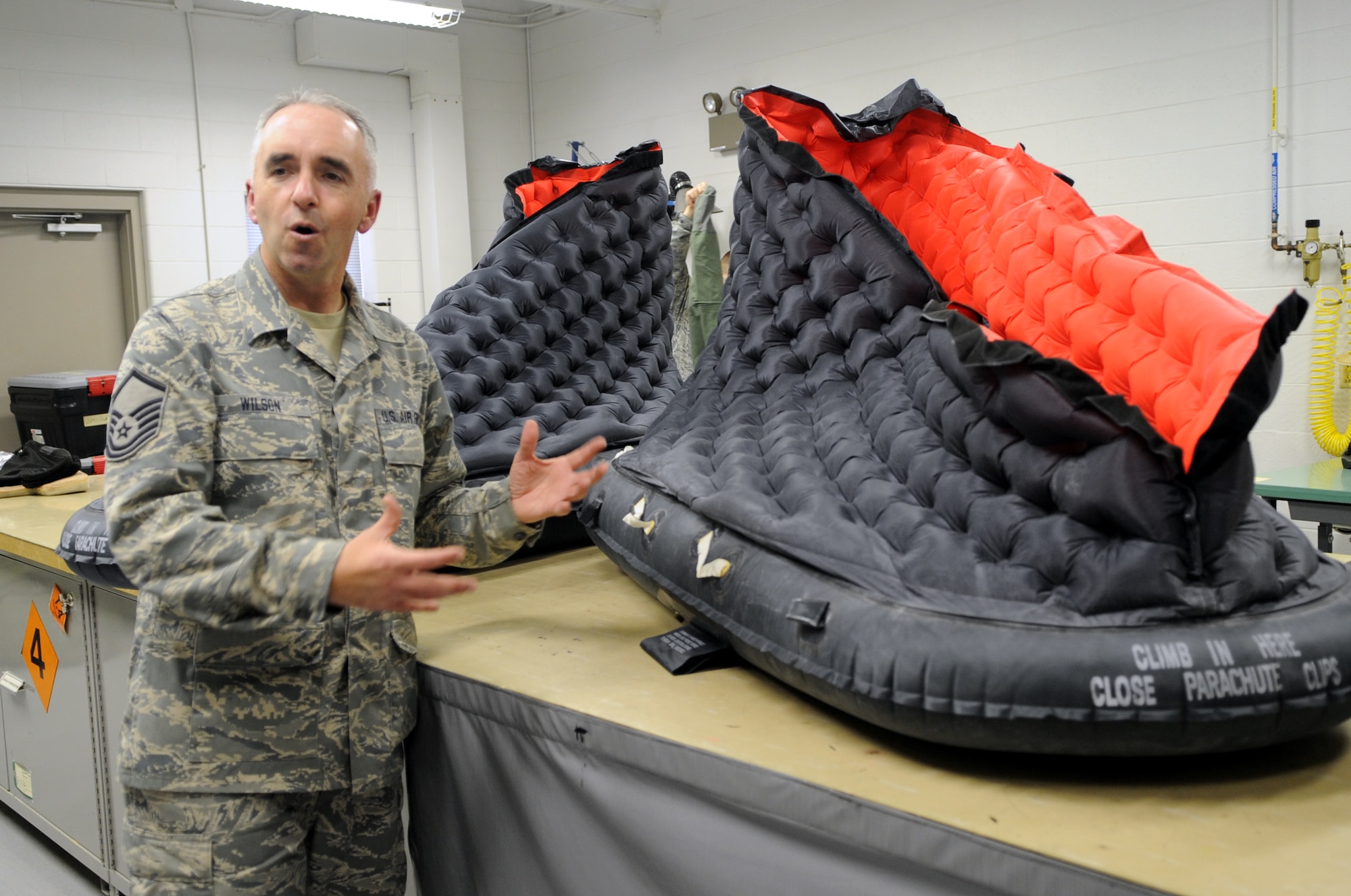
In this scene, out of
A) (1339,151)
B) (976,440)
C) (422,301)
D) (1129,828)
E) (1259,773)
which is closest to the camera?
(1129,828)

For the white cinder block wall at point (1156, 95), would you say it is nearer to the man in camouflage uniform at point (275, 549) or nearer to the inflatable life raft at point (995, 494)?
the inflatable life raft at point (995, 494)

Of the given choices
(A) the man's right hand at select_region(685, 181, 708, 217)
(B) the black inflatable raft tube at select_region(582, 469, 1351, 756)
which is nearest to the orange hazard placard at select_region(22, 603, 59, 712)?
(B) the black inflatable raft tube at select_region(582, 469, 1351, 756)

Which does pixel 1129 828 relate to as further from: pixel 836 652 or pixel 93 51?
pixel 93 51

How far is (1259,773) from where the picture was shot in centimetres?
124

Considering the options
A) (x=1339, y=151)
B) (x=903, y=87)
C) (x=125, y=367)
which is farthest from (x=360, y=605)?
(x=1339, y=151)

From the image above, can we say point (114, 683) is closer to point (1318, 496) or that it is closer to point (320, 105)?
point (320, 105)

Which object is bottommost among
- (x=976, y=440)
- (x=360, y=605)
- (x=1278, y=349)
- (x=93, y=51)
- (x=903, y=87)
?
(x=360, y=605)

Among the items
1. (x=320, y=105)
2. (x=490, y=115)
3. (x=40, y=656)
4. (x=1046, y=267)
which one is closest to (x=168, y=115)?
(x=490, y=115)

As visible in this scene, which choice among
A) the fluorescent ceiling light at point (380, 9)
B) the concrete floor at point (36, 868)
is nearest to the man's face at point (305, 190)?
the concrete floor at point (36, 868)

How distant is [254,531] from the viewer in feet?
4.19

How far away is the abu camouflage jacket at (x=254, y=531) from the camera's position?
1273 mm

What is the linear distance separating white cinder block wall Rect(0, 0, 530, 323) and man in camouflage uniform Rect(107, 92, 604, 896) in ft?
18.4

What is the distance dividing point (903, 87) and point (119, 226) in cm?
597

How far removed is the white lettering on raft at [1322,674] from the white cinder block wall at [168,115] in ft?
21.8
